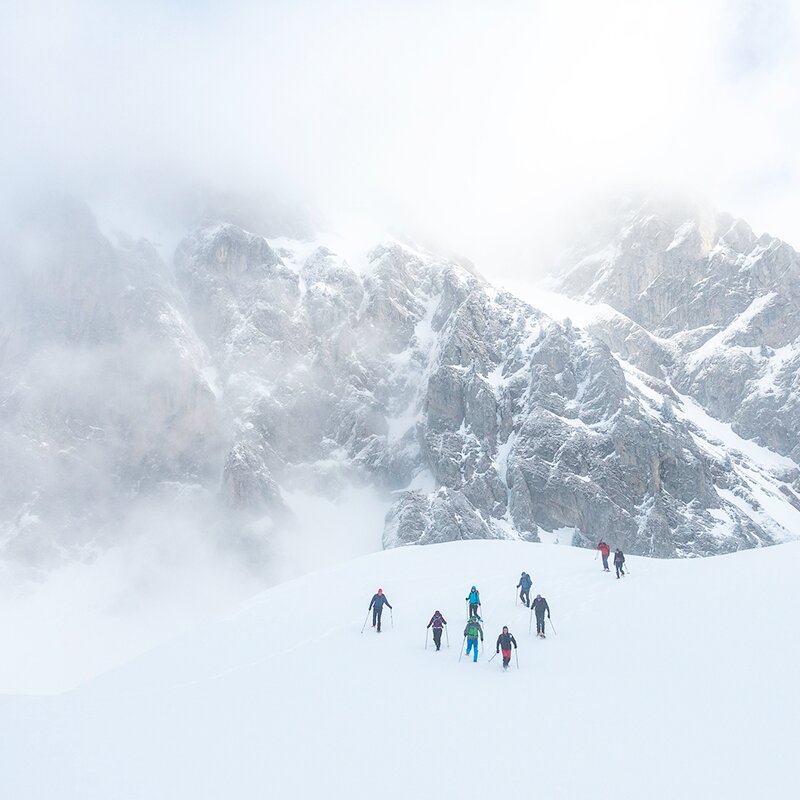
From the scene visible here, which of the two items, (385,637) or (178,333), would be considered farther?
(178,333)

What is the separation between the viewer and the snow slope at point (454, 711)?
1259 cm

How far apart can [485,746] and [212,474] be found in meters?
182

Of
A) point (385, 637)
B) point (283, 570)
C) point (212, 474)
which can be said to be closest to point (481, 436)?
point (283, 570)

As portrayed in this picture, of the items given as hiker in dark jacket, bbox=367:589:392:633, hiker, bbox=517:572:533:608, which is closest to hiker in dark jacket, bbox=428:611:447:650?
hiker in dark jacket, bbox=367:589:392:633

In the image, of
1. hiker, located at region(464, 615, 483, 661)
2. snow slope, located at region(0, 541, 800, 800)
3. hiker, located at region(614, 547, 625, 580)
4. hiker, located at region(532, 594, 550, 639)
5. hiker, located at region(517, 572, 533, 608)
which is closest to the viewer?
snow slope, located at region(0, 541, 800, 800)

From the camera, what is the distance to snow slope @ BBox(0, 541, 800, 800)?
12.6m

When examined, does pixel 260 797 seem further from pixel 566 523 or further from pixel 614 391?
pixel 614 391

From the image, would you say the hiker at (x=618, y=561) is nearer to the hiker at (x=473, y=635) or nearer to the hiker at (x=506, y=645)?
the hiker at (x=473, y=635)

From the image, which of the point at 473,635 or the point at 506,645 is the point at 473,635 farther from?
the point at 506,645

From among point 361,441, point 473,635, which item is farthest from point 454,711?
point 361,441

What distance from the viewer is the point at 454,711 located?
1584cm

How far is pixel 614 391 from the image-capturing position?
165 meters

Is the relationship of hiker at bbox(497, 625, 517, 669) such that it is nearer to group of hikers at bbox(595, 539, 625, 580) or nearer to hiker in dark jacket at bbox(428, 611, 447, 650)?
hiker in dark jacket at bbox(428, 611, 447, 650)

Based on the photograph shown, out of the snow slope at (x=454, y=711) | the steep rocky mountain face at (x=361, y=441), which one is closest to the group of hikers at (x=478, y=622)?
the snow slope at (x=454, y=711)
